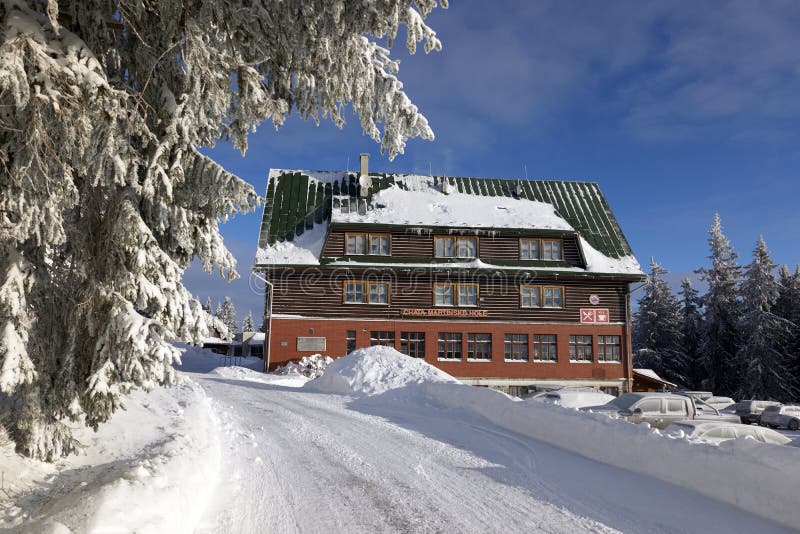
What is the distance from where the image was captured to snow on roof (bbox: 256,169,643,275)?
2939 centimetres

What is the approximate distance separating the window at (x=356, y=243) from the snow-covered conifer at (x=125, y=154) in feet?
69.3

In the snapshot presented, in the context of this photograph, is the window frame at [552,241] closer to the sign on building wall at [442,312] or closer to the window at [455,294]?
the window at [455,294]

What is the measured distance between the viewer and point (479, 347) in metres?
29.2

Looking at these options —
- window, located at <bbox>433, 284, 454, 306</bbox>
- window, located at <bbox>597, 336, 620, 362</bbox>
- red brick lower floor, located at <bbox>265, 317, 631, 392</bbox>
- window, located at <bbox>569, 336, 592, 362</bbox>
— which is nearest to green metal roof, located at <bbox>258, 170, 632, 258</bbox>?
window, located at <bbox>597, 336, 620, 362</bbox>

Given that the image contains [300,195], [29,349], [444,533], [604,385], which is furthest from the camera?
[300,195]

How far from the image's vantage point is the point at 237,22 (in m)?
6.82

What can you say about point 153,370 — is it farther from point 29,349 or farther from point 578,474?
point 578,474

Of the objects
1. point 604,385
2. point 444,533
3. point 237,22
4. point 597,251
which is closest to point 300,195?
point 597,251

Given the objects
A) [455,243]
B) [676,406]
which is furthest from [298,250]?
[676,406]

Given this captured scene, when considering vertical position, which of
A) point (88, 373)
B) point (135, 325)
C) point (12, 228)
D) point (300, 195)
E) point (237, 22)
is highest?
point (300, 195)

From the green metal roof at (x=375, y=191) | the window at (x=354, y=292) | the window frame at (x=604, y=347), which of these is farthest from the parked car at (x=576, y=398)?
the green metal roof at (x=375, y=191)

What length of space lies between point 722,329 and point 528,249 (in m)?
29.3

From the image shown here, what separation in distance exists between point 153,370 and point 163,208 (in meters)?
2.10

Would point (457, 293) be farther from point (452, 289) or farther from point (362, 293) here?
point (362, 293)
